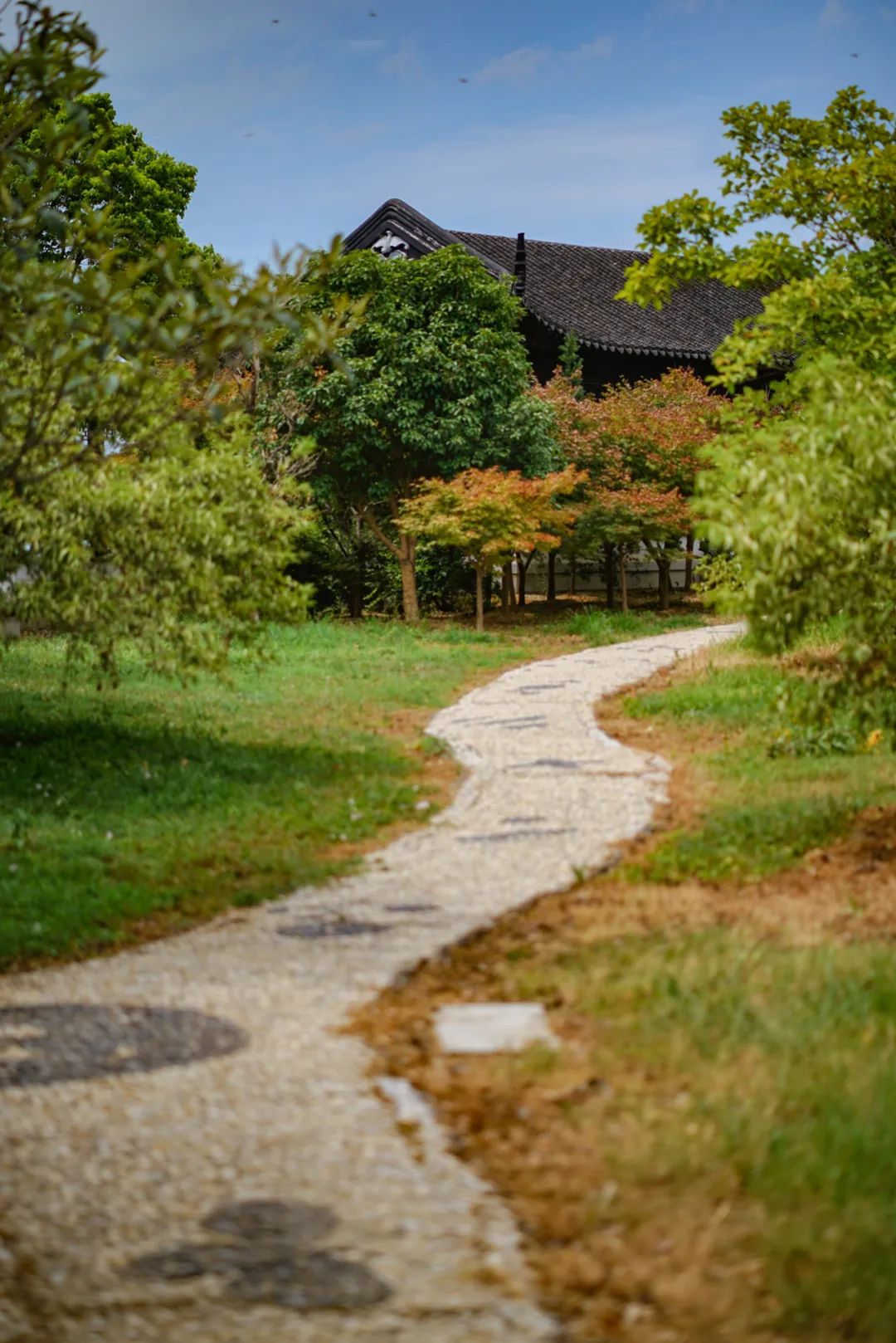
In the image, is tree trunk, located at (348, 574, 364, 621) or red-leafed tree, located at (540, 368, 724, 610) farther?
tree trunk, located at (348, 574, 364, 621)

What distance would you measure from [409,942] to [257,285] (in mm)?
2965

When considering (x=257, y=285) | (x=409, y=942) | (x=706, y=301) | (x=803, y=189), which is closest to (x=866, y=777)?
(x=409, y=942)

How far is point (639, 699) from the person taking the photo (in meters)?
13.7

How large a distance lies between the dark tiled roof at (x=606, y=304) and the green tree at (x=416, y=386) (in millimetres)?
4376

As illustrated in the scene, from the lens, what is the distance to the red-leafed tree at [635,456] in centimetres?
2352

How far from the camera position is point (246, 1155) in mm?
4133

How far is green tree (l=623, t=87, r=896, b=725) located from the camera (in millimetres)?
7527

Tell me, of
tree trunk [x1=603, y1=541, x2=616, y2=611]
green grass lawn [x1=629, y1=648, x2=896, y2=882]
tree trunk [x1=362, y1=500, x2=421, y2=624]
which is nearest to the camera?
green grass lawn [x1=629, y1=648, x2=896, y2=882]

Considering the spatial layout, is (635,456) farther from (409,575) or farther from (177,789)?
(177,789)

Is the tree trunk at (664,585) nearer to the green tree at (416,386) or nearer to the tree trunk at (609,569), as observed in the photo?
the tree trunk at (609,569)

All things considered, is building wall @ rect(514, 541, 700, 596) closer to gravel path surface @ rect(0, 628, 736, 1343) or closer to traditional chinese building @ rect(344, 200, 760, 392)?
traditional chinese building @ rect(344, 200, 760, 392)

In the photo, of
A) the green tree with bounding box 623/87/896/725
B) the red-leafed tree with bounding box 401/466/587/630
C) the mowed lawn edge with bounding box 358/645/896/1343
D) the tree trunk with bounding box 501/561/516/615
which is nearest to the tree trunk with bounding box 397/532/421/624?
the red-leafed tree with bounding box 401/466/587/630

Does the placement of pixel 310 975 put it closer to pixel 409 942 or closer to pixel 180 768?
pixel 409 942

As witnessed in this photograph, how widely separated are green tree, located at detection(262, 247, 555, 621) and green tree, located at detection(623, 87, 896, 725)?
28.4 feet
